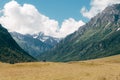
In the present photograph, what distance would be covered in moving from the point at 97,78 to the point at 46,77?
790 cm

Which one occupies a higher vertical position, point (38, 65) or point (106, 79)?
point (38, 65)

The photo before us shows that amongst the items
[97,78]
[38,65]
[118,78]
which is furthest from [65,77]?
[38,65]

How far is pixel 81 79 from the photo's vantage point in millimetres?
44000

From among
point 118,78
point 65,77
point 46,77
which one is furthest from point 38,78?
point 118,78

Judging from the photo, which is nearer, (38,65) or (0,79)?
(0,79)

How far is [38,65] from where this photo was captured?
70938mm

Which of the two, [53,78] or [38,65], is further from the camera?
[38,65]

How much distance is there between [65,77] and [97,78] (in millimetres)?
5196

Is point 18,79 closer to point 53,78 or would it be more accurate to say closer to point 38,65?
point 53,78

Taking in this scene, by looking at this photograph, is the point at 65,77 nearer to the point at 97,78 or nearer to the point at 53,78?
the point at 53,78

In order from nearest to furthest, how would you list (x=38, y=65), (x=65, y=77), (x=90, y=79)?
(x=90, y=79) → (x=65, y=77) → (x=38, y=65)

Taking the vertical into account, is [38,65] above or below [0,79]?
above

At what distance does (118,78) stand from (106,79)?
177 cm

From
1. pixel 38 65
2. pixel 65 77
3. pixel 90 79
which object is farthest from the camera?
pixel 38 65
